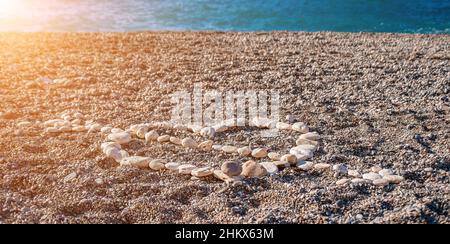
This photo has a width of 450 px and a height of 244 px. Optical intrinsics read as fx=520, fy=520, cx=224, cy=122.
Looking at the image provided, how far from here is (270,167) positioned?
3990 mm

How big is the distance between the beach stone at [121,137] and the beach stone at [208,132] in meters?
0.67

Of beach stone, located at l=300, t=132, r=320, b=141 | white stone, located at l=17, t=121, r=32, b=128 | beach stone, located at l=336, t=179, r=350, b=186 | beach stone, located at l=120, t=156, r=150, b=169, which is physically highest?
white stone, located at l=17, t=121, r=32, b=128

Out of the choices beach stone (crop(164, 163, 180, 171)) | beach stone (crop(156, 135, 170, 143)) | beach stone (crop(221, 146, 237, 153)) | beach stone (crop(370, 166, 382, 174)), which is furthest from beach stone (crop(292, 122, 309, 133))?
beach stone (crop(164, 163, 180, 171))

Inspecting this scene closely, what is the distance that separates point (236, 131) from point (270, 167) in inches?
37.0

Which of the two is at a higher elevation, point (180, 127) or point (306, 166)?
point (180, 127)

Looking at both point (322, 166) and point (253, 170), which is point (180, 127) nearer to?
point (253, 170)

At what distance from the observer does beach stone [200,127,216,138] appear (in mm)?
4734

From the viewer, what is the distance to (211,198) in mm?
3568

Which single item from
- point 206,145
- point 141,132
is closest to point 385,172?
point 206,145

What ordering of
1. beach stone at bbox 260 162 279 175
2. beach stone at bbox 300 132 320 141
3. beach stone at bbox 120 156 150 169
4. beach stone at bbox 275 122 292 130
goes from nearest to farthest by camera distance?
beach stone at bbox 260 162 279 175 < beach stone at bbox 120 156 150 169 < beach stone at bbox 300 132 320 141 < beach stone at bbox 275 122 292 130

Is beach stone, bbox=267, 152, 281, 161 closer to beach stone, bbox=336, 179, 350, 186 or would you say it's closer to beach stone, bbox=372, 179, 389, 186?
beach stone, bbox=336, 179, 350, 186

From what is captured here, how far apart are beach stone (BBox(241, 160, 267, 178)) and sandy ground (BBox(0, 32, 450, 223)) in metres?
0.08

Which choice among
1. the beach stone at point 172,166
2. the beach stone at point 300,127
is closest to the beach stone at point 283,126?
the beach stone at point 300,127

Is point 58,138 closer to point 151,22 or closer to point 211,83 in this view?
point 211,83
